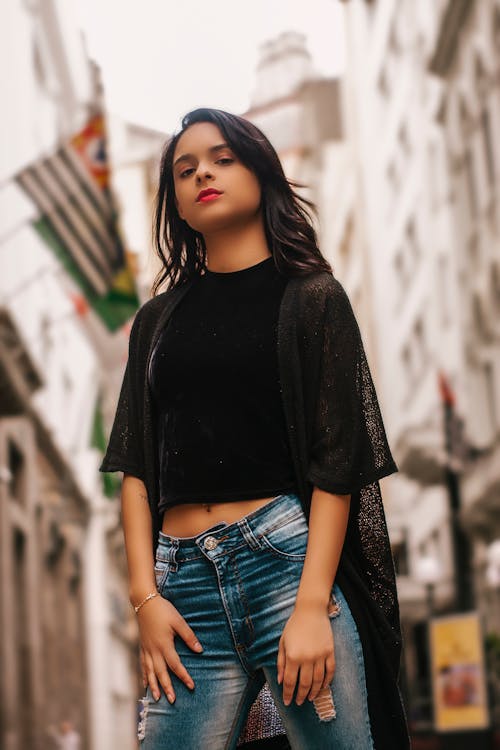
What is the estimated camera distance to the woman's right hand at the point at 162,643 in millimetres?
2400

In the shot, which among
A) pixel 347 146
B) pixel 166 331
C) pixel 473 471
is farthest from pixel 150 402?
pixel 347 146

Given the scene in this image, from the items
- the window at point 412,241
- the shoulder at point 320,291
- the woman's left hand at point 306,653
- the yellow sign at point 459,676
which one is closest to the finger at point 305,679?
the woman's left hand at point 306,653

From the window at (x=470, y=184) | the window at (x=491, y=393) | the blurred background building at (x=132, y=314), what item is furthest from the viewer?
the window at (x=470, y=184)

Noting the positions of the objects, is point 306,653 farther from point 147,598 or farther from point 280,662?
point 147,598

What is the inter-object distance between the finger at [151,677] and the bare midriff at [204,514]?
→ 0.23m

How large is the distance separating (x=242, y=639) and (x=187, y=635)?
0.32 ft

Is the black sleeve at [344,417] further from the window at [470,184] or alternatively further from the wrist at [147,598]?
the window at [470,184]

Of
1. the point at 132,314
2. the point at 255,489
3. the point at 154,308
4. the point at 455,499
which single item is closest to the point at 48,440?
the point at 132,314

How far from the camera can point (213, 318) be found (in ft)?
8.62

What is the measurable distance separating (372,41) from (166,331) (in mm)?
33062

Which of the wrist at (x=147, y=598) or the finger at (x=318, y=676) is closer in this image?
the finger at (x=318, y=676)

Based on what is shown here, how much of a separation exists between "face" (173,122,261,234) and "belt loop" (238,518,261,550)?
1.96ft

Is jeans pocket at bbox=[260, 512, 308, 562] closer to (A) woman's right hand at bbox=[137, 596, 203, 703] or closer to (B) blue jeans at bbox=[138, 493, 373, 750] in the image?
(B) blue jeans at bbox=[138, 493, 373, 750]

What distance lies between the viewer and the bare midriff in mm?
2445
